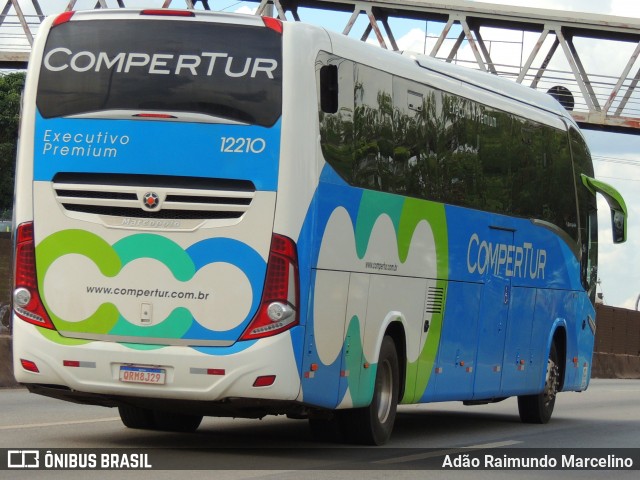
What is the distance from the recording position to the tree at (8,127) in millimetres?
74438

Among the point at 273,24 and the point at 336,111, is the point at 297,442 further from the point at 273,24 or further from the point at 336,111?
the point at 273,24

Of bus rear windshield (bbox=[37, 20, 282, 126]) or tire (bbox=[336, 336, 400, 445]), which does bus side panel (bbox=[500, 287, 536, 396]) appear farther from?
bus rear windshield (bbox=[37, 20, 282, 126])

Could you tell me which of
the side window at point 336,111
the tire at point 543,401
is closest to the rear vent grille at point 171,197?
the side window at point 336,111

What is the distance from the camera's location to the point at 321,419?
545 inches

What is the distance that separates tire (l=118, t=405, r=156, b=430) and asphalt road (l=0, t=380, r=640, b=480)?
0.10m

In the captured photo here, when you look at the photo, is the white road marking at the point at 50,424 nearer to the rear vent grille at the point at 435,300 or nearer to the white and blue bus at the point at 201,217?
the white and blue bus at the point at 201,217

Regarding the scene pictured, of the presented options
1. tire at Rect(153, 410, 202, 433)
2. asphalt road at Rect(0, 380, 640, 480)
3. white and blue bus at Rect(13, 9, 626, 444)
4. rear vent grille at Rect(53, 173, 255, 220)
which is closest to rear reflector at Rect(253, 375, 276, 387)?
white and blue bus at Rect(13, 9, 626, 444)

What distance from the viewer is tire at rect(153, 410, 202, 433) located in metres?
14.4

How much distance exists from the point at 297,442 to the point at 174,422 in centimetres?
126

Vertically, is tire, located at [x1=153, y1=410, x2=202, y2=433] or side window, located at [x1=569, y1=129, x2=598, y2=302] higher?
side window, located at [x1=569, y1=129, x2=598, y2=302]

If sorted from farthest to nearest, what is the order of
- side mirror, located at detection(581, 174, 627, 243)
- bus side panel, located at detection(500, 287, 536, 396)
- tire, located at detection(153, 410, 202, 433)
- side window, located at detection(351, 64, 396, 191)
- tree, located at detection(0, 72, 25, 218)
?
tree, located at detection(0, 72, 25, 218)
side mirror, located at detection(581, 174, 627, 243)
bus side panel, located at detection(500, 287, 536, 396)
tire, located at detection(153, 410, 202, 433)
side window, located at detection(351, 64, 396, 191)

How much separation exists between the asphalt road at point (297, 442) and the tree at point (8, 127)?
5561cm

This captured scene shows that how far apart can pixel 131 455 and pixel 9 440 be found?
55.7 inches

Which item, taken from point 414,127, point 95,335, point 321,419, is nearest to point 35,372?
point 95,335
